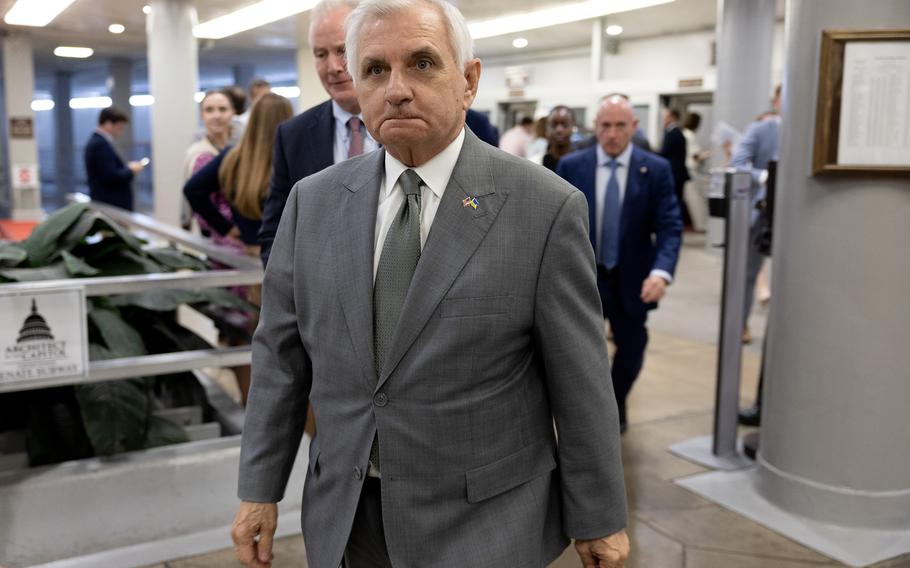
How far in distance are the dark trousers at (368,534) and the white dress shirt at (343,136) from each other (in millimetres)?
1333

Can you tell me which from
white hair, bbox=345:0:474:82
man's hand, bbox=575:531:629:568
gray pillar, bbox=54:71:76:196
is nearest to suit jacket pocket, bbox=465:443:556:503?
man's hand, bbox=575:531:629:568

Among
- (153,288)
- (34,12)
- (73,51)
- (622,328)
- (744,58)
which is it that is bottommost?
(622,328)

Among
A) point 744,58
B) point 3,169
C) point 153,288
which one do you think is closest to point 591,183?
point 153,288

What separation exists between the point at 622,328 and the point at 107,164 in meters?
6.13

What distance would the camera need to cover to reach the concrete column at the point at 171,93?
1277 centimetres

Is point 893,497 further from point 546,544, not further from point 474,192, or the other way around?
point 474,192

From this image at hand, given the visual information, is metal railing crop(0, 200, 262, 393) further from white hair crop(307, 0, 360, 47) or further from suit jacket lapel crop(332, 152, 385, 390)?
suit jacket lapel crop(332, 152, 385, 390)

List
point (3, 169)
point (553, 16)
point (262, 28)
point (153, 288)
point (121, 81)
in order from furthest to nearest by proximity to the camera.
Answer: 1. point (121, 81)
2. point (3, 169)
3. point (262, 28)
4. point (553, 16)
5. point (153, 288)

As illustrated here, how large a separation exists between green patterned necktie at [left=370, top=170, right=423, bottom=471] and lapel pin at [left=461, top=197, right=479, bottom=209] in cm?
9

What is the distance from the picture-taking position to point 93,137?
8.62m

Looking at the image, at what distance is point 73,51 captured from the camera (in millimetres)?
21797

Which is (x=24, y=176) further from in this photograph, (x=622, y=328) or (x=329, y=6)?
(x=329, y=6)

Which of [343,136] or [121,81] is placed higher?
[121,81]

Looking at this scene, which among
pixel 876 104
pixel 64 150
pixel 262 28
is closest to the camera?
pixel 876 104
